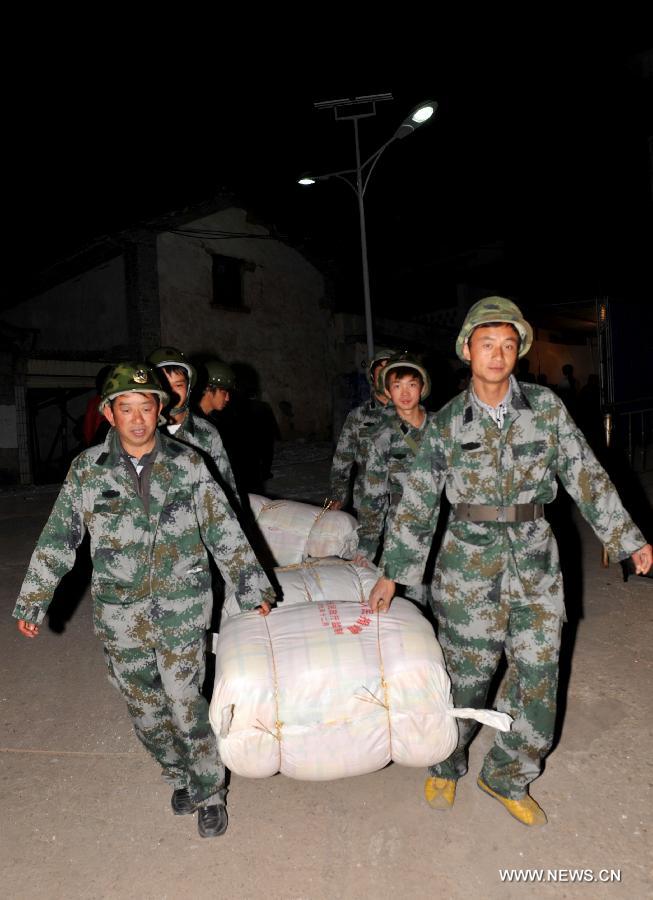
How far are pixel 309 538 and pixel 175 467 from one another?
1924 mm

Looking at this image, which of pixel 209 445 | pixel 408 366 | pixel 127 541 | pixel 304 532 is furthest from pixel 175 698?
pixel 408 366

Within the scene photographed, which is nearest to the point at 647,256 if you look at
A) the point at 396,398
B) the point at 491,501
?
the point at 396,398

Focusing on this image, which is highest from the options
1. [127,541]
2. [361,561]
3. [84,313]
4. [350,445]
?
[84,313]

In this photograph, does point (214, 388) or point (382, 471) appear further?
point (214, 388)

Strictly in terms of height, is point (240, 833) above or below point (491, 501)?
below

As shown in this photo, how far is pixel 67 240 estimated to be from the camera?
60.2 feet

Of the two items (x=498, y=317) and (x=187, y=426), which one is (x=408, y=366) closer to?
(x=187, y=426)

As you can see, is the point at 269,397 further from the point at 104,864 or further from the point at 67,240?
the point at 104,864

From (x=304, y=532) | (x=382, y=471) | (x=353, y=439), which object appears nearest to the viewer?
(x=382, y=471)

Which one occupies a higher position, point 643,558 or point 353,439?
point 353,439

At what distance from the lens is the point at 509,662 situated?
2.59 meters

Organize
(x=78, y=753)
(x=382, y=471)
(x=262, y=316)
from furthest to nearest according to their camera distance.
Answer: (x=262, y=316)
(x=382, y=471)
(x=78, y=753)

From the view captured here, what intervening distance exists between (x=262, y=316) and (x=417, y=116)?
9.79 m

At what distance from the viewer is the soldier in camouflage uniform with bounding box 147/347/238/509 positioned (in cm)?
379
